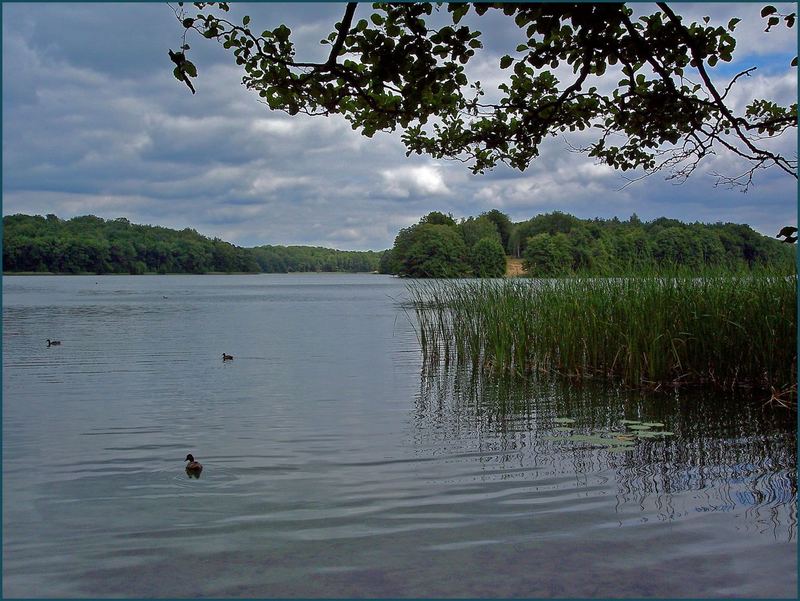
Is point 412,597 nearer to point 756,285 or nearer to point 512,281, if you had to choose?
point 756,285

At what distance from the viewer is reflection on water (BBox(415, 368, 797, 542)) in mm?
5801

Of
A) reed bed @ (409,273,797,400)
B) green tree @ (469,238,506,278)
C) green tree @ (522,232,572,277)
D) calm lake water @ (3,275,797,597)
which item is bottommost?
calm lake water @ (3,275,797,597)

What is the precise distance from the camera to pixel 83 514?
5.71 m

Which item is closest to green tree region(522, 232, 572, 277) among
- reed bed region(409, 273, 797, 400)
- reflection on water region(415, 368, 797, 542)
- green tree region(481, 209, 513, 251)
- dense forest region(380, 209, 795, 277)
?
dense forest region(380, 209, 795, 277)

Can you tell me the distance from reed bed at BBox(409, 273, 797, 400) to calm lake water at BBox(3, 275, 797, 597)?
2.70 ft

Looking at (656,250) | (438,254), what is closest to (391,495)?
(656,250)

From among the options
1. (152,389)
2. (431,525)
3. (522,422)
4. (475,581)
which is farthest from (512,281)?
(475,581)

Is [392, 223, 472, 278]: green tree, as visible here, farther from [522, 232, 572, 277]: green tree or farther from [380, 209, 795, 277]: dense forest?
[380, 209, 795, 277]: dense forest

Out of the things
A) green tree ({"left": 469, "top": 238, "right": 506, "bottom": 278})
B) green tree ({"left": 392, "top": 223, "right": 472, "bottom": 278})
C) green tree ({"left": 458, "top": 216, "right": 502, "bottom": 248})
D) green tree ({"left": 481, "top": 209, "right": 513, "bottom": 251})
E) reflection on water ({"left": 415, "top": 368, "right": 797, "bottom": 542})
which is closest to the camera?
reflection on water ({"left": 415, "top": 368, "right": 797, "bottom": 542})

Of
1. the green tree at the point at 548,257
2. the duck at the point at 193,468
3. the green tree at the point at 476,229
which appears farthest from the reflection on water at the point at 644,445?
the green tree at the point at 476,229

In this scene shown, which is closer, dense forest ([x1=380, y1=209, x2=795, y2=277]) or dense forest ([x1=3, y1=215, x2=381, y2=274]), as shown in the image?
dense forest ([x1=380, y1=209, x2=795, y2=277])

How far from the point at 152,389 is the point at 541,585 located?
9833 mm

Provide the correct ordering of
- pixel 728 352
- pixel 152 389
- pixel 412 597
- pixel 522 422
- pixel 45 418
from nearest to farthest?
pixel 412 597 < pixel 522 422 < pixel 45 418 < pixel 728 352 < pixel 152 389

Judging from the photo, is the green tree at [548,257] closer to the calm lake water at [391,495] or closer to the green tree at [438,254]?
the calm lake water at [391,495]
